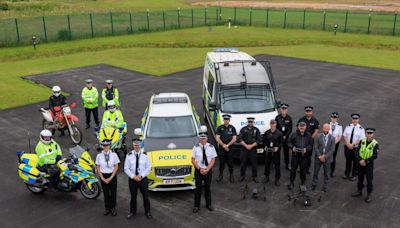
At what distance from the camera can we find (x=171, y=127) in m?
11.5

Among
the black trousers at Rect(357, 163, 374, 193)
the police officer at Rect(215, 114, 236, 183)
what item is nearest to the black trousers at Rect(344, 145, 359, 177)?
the black trousers at Rect(357, 163, 374, 193)

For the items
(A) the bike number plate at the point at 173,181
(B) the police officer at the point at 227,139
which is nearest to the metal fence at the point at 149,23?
(B) the police officer at the point at 227,139

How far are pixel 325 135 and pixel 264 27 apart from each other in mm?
36366

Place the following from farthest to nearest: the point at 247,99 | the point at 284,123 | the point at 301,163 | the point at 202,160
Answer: the point at 247,99, the point at 284,123, the point at 301,163, the point at 202,160

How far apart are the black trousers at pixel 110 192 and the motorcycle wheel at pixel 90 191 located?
754 mm

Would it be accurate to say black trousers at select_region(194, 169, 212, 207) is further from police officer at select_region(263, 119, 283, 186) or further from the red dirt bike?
the red dirt bike

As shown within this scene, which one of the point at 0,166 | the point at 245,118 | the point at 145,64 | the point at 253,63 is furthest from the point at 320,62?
the point at 0,166

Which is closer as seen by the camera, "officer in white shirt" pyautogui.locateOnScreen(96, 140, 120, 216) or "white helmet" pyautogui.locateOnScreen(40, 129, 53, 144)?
"officer in white shirt" pyautogui.locateOnScreen(96, 140, 120, 216)

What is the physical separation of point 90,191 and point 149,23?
37.3 meters

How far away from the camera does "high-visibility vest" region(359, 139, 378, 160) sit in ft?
31.4

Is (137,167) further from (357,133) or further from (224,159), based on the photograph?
(357,133)

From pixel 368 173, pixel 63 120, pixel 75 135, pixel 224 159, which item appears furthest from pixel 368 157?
pixel 63 120

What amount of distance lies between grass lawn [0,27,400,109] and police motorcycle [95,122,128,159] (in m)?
8.46

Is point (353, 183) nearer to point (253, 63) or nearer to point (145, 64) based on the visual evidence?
point (253, 63)
